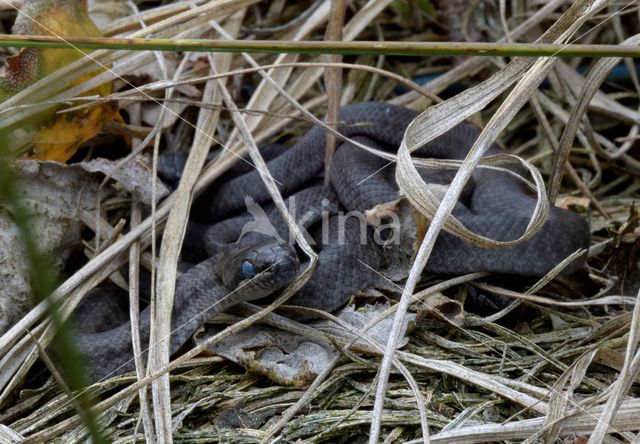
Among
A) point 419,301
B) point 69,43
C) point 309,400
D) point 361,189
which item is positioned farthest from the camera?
point 361,189

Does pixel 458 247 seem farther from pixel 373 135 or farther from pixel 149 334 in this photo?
pixel 149 334

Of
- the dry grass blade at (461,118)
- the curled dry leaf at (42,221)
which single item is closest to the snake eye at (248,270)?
the dry grass blade at (461,118)

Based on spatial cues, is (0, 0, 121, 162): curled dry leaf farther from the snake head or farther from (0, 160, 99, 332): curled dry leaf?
the snake head

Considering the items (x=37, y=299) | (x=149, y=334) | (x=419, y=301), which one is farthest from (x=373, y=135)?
(x=37, y=299)

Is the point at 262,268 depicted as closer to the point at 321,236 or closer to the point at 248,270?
the point at 248,270

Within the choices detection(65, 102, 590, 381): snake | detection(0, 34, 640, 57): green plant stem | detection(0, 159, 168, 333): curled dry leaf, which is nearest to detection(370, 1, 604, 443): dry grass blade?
detection(0, 34, 640, 57): green plant stem

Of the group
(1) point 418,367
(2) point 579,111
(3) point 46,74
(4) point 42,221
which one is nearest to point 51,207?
(4) point 42,221
